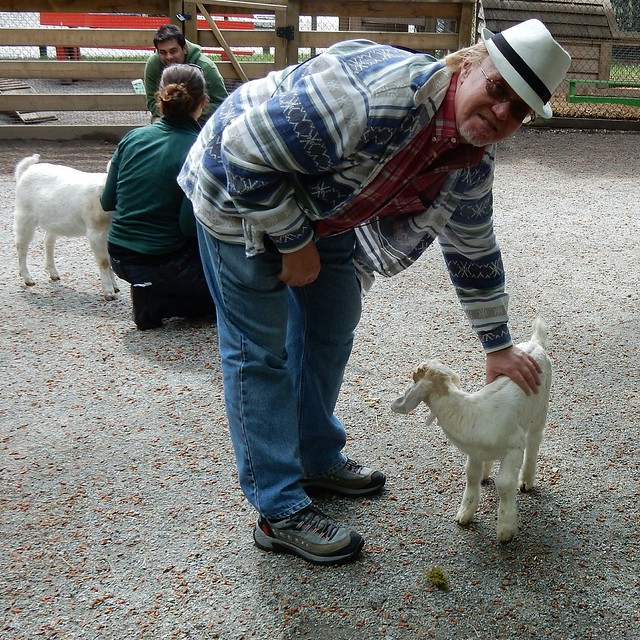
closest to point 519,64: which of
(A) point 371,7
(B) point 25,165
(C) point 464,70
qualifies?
(C) point 464,70

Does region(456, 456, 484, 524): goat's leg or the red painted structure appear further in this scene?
the red painted structure

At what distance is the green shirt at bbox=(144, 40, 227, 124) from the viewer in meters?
6.96

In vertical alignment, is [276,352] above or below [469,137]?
below

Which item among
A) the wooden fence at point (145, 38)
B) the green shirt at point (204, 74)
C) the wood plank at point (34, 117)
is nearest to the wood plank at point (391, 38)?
the wooden fence at point (145, 38)

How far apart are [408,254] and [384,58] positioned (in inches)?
24.7

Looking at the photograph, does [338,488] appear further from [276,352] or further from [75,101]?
[75,101]

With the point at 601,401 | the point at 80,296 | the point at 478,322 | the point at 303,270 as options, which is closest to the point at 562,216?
the point at 601,401

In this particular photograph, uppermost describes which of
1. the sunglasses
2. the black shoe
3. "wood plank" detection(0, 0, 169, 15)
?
the sunglasses

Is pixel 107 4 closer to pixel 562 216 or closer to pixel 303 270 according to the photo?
pixel 562 216

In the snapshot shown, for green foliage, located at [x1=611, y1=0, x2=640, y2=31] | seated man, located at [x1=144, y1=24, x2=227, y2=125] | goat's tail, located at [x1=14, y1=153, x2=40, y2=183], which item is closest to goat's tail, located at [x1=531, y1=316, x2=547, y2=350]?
goat's tail, located at [x1=14, y1=153, x2=40, y2=183]

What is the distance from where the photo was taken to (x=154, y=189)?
4.48m

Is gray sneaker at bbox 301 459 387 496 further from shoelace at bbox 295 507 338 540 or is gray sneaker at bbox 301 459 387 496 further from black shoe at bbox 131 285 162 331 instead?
black shoe at bbox 131 285 162 331

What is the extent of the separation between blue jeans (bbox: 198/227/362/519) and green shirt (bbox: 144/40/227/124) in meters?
4.58

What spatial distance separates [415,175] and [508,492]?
3.50 ft
